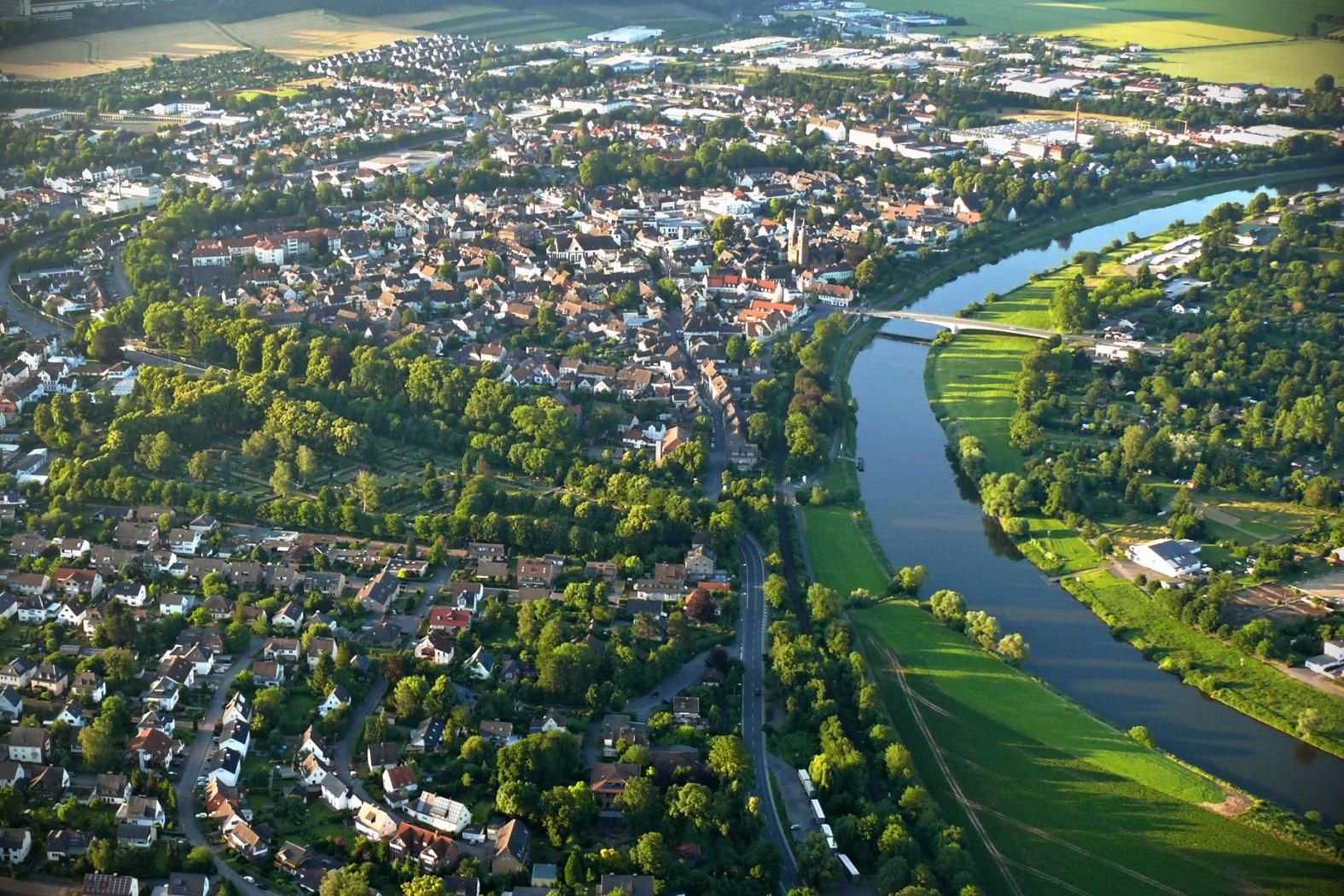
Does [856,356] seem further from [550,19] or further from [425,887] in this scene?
[550,19]

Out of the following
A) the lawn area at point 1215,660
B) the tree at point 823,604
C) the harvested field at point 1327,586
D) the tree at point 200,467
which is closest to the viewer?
the lawn area at point 1215,660

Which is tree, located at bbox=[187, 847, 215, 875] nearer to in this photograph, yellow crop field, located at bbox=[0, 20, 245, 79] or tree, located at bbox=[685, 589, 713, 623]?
tree, located at bbox=[685, 589, 713, 623]

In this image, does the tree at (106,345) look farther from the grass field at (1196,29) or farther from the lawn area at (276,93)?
the grass field at (1196,29)

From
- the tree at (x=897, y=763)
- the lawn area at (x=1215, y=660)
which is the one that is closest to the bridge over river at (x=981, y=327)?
the lawn area at (x=1215, y=660)

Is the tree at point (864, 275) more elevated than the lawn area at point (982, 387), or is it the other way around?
the tree at point (864, 275)

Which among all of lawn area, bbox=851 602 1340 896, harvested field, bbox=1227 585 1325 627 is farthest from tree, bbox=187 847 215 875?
harvested field, bbox=1227 585 1325 627

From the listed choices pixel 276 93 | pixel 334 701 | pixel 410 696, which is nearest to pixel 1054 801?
pixel 410 696
